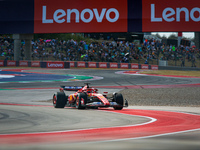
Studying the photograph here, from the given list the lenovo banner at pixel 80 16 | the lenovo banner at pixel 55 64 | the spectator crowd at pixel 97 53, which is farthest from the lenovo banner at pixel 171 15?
the lenovo banner at pixel 55 64

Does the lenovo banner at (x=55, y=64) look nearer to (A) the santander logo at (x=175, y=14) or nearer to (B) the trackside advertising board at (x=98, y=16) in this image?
(B) the trackside advertising board at (x=98, y=16)

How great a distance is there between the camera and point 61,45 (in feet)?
155

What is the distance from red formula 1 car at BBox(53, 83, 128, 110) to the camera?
502 inches

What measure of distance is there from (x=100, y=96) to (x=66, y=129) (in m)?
4.92

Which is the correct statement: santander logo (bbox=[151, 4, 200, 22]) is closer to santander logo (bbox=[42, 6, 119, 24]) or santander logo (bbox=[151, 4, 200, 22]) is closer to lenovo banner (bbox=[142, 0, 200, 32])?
lenovo banner (bbox=[142, 0, 200, 32])

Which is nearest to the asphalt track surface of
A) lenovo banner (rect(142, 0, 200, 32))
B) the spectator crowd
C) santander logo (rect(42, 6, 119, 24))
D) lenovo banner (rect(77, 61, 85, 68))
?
lenovo banner (rect(142, 0, 200, 32))

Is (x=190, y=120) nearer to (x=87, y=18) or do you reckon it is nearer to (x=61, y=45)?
(x=87, y=18)

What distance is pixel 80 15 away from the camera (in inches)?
1636

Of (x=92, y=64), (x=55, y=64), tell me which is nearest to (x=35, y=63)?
(x=55, y=64)

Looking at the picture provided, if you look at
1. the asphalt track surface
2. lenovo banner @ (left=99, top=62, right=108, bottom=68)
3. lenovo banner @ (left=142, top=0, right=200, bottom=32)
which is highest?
lenovo banner @ (left=142, top=0, right=200, bottom=32)

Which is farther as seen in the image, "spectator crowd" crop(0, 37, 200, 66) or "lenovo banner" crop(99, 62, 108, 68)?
"lenovo banner" crop(99, 62, 108, 68)

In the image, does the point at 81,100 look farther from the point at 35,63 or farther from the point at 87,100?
the point at 35,63

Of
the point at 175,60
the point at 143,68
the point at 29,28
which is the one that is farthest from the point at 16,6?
the point at 175,60

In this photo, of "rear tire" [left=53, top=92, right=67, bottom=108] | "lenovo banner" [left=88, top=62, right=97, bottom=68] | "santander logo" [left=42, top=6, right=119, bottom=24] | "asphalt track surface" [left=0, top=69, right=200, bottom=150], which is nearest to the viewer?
"asphalt track surface" [left=0, top=69, right=200, bottom=150]
